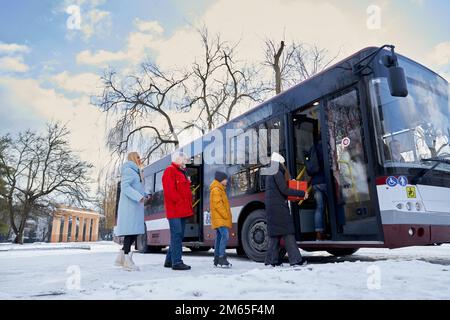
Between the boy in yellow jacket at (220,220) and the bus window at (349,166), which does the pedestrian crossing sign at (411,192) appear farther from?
the boy in yellow jacket at (220,220)

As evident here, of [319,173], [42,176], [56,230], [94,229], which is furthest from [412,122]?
[94,229]

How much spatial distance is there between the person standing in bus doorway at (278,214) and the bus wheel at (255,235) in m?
1.03

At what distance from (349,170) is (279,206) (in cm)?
123

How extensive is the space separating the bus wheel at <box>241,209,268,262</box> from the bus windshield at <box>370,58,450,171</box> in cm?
247

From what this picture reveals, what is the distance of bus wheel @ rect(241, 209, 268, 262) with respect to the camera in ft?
21.4

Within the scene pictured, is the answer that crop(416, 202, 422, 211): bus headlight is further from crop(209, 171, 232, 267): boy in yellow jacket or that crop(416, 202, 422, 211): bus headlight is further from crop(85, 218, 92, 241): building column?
crop(85, 218, 92, 241): building column

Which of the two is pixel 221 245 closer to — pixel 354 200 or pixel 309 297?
pixel 354 200

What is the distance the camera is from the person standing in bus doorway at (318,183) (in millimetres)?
5898

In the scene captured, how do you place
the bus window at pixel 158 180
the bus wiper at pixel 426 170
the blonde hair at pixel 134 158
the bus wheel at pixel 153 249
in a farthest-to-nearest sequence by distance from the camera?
the bus wheel at pixel 153 249 → the bus window at pixel 158 180 → the blonde hair at pixel 134 158 → the bus wiper at pixel 426 170

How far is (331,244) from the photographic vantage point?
561 centimetres

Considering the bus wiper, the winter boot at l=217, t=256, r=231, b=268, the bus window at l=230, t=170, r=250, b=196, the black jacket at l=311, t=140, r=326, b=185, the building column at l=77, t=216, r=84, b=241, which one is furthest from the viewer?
the building column at l=77, t=216, r=84, b=241

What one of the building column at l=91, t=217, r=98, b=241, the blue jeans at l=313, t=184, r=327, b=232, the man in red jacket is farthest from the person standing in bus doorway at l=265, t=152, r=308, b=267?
the building column at l=91, t=217, r=98, b=241

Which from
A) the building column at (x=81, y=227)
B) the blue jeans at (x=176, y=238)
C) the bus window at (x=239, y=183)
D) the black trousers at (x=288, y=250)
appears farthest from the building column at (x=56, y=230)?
the black trousers at (x=288, y=250)
